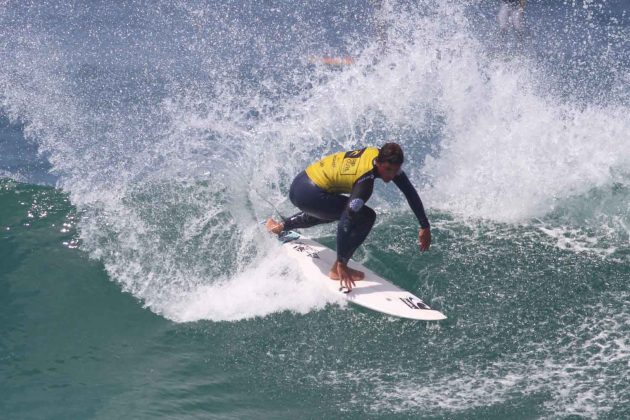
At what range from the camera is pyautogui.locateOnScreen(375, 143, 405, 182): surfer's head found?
5238 mm

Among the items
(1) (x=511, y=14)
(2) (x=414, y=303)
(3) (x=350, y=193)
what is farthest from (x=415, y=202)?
(1) (x=511, y=14)

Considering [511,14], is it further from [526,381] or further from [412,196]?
[526,381]

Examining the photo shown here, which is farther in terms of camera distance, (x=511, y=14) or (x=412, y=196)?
(x=511, y=14)

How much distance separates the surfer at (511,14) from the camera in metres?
14.5

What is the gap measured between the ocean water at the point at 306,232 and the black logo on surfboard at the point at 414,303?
168 millimetres

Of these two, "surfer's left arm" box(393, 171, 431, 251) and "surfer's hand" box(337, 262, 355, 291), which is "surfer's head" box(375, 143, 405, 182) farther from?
"surfer's hand" box(337, 262, 355, 291)

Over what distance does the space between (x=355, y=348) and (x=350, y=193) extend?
132 centimetres

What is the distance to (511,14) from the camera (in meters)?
14.8

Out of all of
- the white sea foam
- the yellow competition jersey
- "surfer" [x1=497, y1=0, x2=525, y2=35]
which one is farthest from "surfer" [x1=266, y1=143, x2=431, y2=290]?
"surfer" [x1=497, y1=0, x2=525, y2=35]

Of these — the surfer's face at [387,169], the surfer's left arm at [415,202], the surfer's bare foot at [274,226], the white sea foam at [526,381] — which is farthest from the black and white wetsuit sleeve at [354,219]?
the white sea foam at [526,381]

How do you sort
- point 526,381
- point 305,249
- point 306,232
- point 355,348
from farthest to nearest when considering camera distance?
point 306,232 < point 305,249 < point 355,348 < point 526,381

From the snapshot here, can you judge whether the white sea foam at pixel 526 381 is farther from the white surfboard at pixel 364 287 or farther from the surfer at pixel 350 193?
the surfer at pixel 350 193

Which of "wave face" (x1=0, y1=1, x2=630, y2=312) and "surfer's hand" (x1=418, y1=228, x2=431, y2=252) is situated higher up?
"wave face" (x1=0, y1=1, x2=630, y2=312)

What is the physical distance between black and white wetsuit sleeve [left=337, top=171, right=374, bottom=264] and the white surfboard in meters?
0.32
